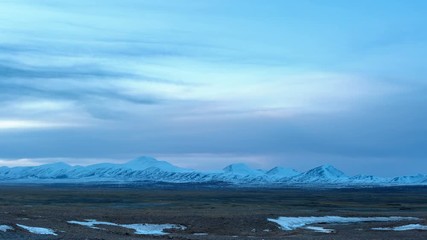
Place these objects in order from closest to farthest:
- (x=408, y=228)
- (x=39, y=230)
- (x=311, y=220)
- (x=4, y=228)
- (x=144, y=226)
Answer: (x=4, y=228) → (x=39, y=230) → (x=144, y=226) → (x=408, y=228) → (x=311, y=220)

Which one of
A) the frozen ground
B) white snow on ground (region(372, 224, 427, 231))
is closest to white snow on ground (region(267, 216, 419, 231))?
the frozen ground

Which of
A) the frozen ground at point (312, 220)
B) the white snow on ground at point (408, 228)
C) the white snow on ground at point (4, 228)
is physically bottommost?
the white snow on ground at point (408, 228)

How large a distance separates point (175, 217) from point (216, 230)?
21.0ft

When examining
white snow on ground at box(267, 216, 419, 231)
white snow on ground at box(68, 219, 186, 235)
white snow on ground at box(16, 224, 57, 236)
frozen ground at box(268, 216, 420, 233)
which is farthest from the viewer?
white snow on ground at box(267, 216, 419, 231)

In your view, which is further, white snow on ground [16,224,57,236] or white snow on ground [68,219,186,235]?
white snow on ground [68,219,186,235]

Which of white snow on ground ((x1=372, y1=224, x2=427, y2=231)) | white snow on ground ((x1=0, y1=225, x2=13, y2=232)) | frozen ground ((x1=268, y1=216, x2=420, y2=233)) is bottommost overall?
white snow on ground ((x1=372, y1=224, x2=427, y2=231))

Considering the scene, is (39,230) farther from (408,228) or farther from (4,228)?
(408,228)

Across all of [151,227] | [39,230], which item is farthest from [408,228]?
[39,230]

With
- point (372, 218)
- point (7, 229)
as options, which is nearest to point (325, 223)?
point (372, 218)

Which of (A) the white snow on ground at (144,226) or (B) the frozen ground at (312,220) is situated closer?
(A) the white snow on ground at (144,226)

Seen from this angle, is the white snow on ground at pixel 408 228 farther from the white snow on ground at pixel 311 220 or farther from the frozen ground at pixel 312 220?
the white snow on ground at pixel 311 220

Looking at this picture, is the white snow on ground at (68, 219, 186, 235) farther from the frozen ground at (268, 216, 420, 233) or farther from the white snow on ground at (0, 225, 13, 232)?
the white snow on ground at (0, 225, 13, 232)

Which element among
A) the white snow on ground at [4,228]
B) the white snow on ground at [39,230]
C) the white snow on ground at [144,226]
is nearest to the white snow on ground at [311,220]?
the white snow on ground at [144,226]

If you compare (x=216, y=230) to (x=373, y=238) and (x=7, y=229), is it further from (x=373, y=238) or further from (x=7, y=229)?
(x=7, y=229)
